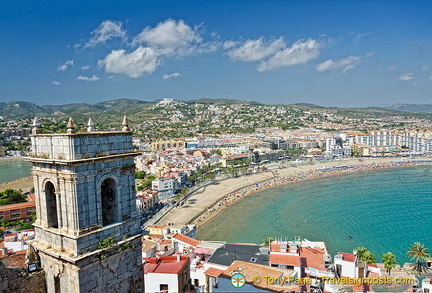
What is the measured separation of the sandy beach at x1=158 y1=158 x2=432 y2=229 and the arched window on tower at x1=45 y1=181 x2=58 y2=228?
29.1 metres

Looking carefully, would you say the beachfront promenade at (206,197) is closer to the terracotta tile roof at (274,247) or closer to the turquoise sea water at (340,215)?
the turquoise sea water at (340,215)

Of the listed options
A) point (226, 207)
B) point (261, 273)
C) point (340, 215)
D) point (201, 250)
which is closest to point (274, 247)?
point (201, 250)

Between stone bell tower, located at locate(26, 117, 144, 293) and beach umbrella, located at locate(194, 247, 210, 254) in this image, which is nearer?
stone bell tower, located at locate(26, 117, 144, 293)

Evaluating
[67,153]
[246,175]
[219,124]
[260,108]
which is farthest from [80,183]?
[260,108]

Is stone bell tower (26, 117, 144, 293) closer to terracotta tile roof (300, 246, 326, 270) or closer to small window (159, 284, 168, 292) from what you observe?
small window (159, 284, 168, 292)

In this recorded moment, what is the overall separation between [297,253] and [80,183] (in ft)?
41.5

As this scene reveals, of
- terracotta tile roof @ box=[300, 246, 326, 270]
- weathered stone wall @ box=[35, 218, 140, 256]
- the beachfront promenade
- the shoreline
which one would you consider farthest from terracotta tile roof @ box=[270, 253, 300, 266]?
the beachfront promenade

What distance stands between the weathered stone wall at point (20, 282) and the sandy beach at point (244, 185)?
29083 millimetres

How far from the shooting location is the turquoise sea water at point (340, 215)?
30.0m

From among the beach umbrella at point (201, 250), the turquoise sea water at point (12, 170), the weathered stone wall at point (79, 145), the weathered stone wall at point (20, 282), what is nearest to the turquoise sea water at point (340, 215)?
the beach umbrella at point (201, 250)

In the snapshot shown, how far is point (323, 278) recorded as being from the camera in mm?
13445

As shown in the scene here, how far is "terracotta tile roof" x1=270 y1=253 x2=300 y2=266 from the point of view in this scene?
13688mm

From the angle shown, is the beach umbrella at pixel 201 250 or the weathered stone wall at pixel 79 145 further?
the beach umbrella at pixel 201 250

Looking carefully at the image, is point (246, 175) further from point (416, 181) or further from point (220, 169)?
point (416, 181)
